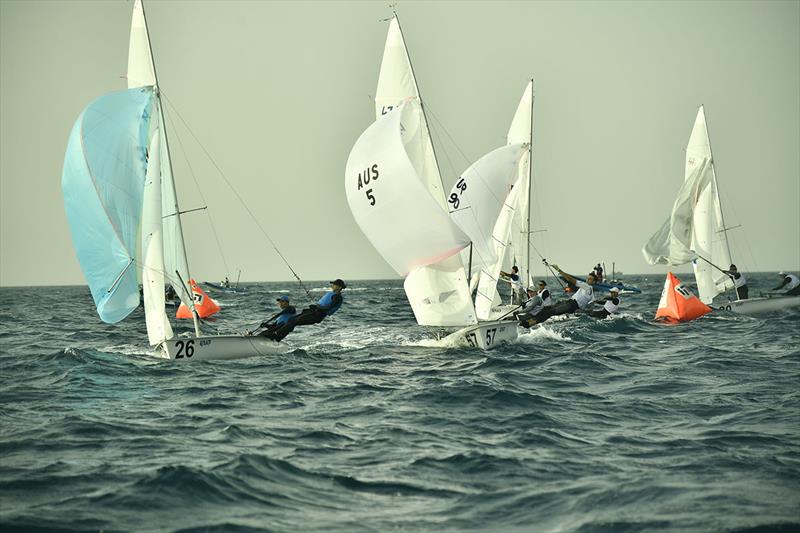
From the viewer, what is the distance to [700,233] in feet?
141

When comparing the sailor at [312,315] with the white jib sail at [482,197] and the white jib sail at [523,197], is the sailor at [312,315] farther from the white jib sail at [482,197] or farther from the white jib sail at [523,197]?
the white jib sail at [523,197]

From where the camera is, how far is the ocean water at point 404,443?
8234mm

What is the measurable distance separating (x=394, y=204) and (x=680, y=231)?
980 inches

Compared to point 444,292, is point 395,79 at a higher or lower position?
higher

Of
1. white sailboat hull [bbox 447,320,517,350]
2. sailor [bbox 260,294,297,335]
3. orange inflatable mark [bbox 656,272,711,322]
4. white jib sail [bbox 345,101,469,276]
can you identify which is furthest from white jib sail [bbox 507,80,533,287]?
sailor [bbox 260,294,297,335]

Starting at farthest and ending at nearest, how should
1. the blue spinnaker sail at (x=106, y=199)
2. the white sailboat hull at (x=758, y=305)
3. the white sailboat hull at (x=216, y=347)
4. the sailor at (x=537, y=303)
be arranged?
the white sailboat hull at (x=758, y=305) < the sailor at (x=537, y=303) < the white sailboat hull at (x=216, y=347) < the blue spinnaker sail at (x=106, y=199)

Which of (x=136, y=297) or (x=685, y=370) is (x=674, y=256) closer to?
(x=685, y=370)

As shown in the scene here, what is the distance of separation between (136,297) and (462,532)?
13.4 m

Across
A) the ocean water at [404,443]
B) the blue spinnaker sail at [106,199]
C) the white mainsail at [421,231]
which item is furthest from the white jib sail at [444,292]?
the blue spinnaker sail at [106,199]

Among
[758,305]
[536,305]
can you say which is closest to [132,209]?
[536,305]

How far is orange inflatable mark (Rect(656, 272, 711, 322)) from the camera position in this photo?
32.4 metres

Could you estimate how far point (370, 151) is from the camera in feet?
70.7

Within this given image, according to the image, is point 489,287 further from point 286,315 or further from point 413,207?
point 286,315

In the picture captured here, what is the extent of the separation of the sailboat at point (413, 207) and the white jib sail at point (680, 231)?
1888 centimetres
